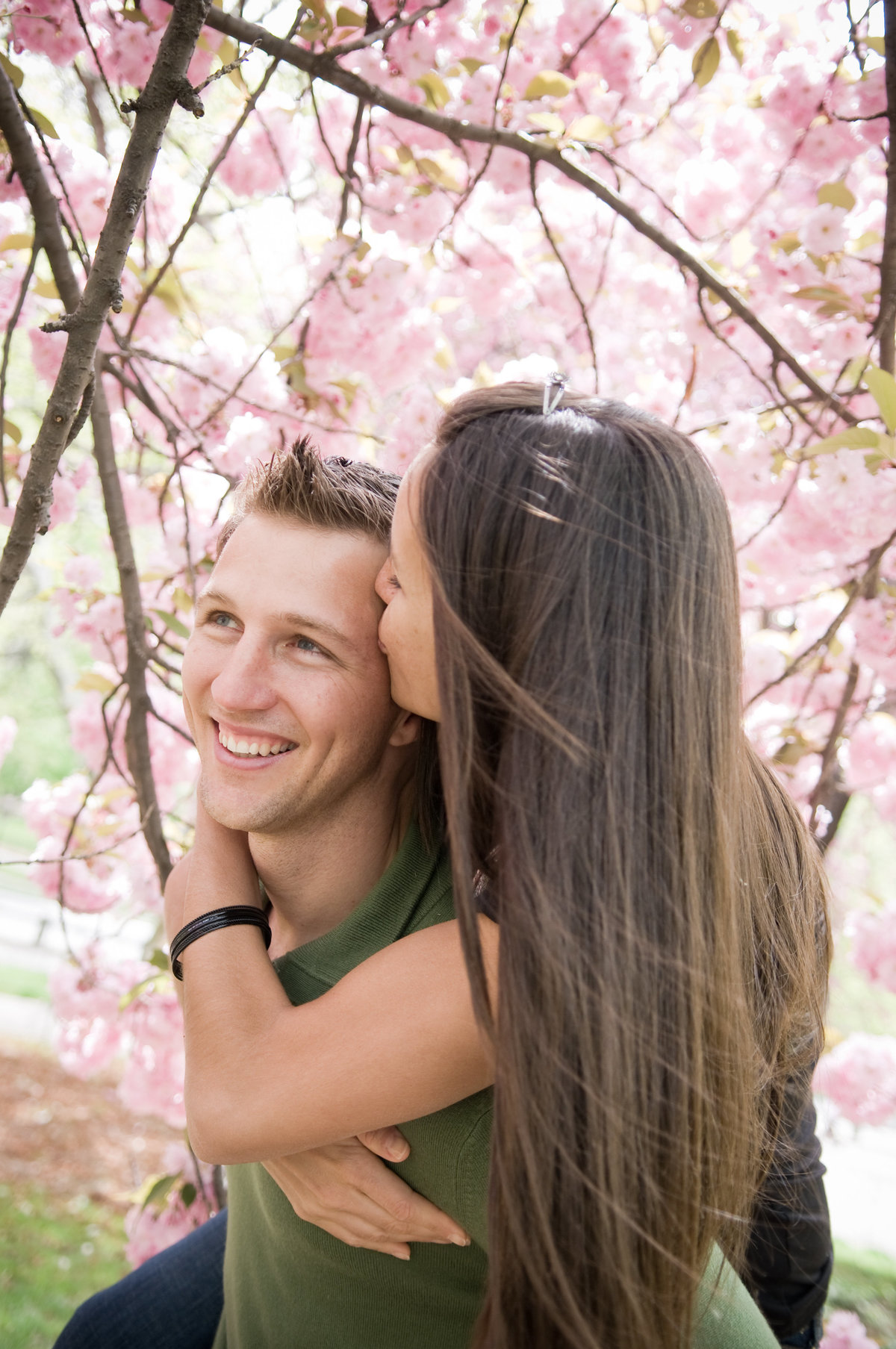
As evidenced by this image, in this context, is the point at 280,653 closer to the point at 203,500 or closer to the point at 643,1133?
the point at 643,1133

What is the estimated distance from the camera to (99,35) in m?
2.38

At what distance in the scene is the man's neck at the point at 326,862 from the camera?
1491mm

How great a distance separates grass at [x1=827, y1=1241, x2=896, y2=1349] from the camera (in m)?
4.16

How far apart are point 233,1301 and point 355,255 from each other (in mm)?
2268

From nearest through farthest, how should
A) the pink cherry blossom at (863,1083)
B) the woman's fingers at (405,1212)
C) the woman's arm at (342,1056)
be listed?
1. the woman's arm at (342,1056)
2. the woman's fingers at (405,1212)
3. the pink cherry blossom at (863,1083)

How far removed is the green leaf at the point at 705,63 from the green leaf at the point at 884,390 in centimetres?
105

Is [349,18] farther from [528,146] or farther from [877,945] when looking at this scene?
[877,945]

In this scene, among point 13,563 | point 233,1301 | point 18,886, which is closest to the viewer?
point 13,563

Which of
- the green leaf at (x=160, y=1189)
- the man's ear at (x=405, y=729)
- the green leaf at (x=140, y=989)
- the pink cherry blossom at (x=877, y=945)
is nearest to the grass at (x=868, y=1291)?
the pink cherry blossom at (x=877, y=945)

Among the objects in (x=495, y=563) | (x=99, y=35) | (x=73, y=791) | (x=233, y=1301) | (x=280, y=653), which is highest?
(x=99, y=35)

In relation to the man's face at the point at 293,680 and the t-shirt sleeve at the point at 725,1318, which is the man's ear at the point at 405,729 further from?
the t-shirt sleeve at the point at 725,1318

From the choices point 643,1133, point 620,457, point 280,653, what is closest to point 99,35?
point 280,653

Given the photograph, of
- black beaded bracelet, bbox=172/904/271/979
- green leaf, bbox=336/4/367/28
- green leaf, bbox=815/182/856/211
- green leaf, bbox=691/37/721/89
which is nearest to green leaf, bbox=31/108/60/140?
green leaf, bbox=336/4/367/28

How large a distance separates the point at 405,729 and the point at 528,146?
1256 mm
